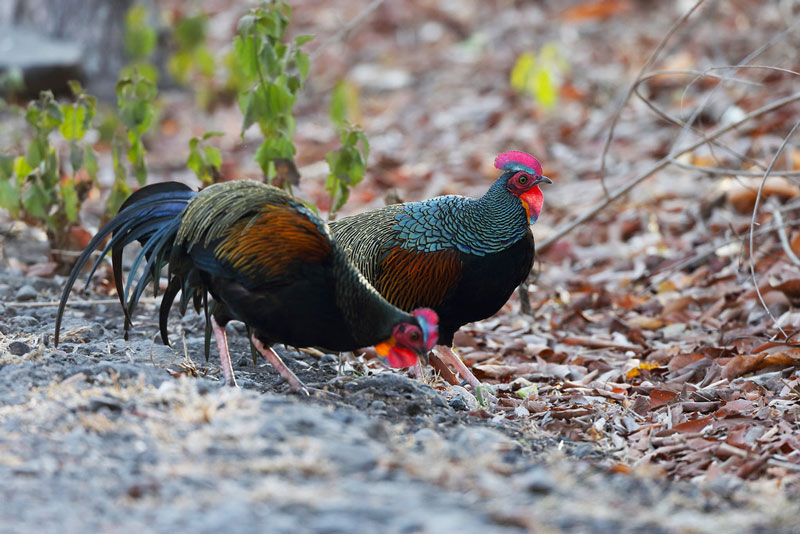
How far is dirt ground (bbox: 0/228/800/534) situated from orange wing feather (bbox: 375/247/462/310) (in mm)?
635

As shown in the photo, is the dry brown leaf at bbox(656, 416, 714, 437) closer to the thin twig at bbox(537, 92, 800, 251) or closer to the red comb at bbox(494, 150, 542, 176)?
the red comb at bbox(494, 150, 542, 176)

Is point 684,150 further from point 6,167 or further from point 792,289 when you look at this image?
point 6,167

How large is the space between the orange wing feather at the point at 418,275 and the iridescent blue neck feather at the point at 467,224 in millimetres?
48

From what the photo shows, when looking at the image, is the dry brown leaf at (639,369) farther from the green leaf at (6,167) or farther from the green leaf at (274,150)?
the green leaf at (6,167)

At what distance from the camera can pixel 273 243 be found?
4129mm

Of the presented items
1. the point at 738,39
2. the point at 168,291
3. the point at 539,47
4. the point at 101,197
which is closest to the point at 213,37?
the point at 539,47

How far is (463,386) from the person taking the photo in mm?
5035

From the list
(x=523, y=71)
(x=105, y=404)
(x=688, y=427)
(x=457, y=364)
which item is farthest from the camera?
(x=523, y=71)

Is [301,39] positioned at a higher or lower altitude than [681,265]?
higher

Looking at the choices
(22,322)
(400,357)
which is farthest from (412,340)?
(22,322)

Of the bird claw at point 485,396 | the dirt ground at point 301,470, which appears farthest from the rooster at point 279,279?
the bird claw at point 485,396

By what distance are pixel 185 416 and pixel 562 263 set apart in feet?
15.5

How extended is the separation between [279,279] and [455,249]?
101 cm

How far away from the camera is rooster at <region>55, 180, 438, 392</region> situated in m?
4.04
